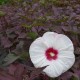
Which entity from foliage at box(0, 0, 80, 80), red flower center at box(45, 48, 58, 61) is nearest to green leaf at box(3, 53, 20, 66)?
foliage at box(0, 0, 80, 80)

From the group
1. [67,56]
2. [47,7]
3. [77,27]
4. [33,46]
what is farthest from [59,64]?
[47,7]

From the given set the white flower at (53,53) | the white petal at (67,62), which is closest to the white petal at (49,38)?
the white flower at (53,53)

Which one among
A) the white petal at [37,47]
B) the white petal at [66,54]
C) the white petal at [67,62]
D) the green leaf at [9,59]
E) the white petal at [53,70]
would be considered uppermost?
the white petal at [37,47]

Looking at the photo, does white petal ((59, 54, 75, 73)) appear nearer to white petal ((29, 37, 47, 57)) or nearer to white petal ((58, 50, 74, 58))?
white petal ((58, 50, 74, 58))

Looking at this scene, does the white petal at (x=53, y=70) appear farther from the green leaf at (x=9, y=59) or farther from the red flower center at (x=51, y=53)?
the green leaf at (x=9, y=59)

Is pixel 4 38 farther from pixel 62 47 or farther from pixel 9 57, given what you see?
pixel 62 47

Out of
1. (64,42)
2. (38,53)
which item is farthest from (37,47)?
(64,42)

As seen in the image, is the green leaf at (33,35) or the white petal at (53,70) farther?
the green leaf at (33,35)
